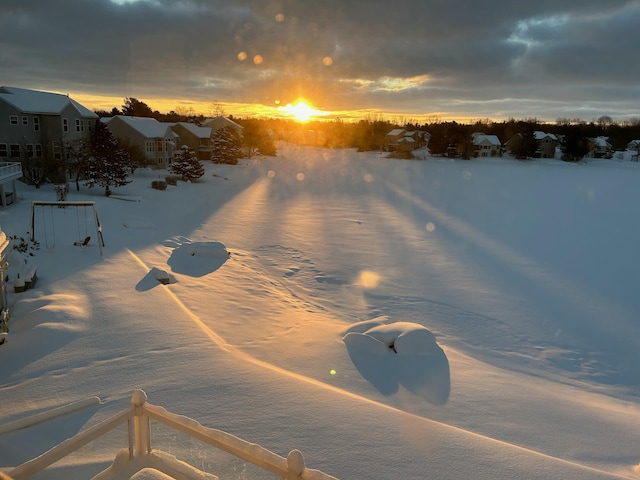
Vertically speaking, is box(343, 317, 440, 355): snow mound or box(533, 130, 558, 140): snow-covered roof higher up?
box(533, 130, 558, 140): snow-covered roof

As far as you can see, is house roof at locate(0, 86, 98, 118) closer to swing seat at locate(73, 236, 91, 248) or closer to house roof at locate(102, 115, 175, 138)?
house roof at locate(102, 115, 175, 138)

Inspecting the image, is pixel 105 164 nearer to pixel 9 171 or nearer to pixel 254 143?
pixel 9 171

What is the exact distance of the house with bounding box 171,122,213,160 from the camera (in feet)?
192

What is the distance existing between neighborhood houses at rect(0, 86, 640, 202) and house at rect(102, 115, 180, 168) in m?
0.09

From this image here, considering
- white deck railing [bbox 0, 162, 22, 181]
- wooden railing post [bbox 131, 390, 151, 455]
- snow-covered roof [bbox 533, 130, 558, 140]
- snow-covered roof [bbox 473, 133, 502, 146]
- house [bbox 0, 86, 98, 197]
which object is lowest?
wooden railing post [bbox 131, 390, 151, 455]

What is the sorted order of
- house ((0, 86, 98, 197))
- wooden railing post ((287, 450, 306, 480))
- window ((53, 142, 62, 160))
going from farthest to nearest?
window ((53, 142, 62, 160)) < house ((0, 86, 98, 197)) < wooden railing post ((287, 450, 306, 480))

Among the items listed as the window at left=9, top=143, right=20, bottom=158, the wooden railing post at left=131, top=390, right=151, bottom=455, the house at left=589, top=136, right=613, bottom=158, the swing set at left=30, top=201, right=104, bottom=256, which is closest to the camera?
the wooden railing post at left=131, top=390, right=151, bottom=455

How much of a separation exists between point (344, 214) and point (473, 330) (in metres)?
18.9

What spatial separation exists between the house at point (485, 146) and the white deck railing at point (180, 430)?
272ft

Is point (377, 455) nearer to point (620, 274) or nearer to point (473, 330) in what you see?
point (473, 330)

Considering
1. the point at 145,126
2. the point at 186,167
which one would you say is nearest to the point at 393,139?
the point at 145,126

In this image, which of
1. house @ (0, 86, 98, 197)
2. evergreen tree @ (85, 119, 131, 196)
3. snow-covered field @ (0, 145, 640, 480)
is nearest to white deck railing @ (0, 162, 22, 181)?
snow-covered field @ (0, 145, 640, 480)

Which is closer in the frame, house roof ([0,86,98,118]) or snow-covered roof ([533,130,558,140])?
house roof ([0,86,98,118])

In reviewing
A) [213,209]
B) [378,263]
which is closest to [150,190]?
[213,209]
